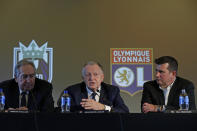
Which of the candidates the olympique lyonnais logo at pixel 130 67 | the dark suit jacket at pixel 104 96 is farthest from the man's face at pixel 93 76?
the olympique lyonnais logo at pixel 130 67

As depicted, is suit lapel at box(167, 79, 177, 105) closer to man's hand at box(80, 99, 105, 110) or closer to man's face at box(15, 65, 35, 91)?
man's hand at box(80, 99, 105, 110)

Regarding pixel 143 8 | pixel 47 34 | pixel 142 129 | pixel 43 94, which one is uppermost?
pixel 143 8

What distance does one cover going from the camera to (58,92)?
527 cm

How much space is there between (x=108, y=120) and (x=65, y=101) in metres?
1.24

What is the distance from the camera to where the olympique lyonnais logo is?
5207 millimetres

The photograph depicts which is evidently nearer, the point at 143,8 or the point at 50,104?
the point at 50,104

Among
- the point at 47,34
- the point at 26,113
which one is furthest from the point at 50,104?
the point at 47,34

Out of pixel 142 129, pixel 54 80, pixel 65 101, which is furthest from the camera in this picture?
pixel 54 80

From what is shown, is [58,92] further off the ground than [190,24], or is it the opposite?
[190,24]

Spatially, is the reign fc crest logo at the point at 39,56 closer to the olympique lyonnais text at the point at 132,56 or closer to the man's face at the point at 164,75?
the olympique lyonnais text at the point at 132,56

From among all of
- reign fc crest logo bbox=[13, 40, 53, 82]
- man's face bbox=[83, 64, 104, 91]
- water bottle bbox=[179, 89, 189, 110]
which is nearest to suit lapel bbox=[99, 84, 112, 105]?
man's face bbox=[83, 64, 104, 91]

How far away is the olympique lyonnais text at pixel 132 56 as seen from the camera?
5219 millimetres

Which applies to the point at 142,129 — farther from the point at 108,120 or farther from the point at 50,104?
the point at 50,104

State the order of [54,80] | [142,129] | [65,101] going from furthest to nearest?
[54,80] → [65,101] → [142,129]
